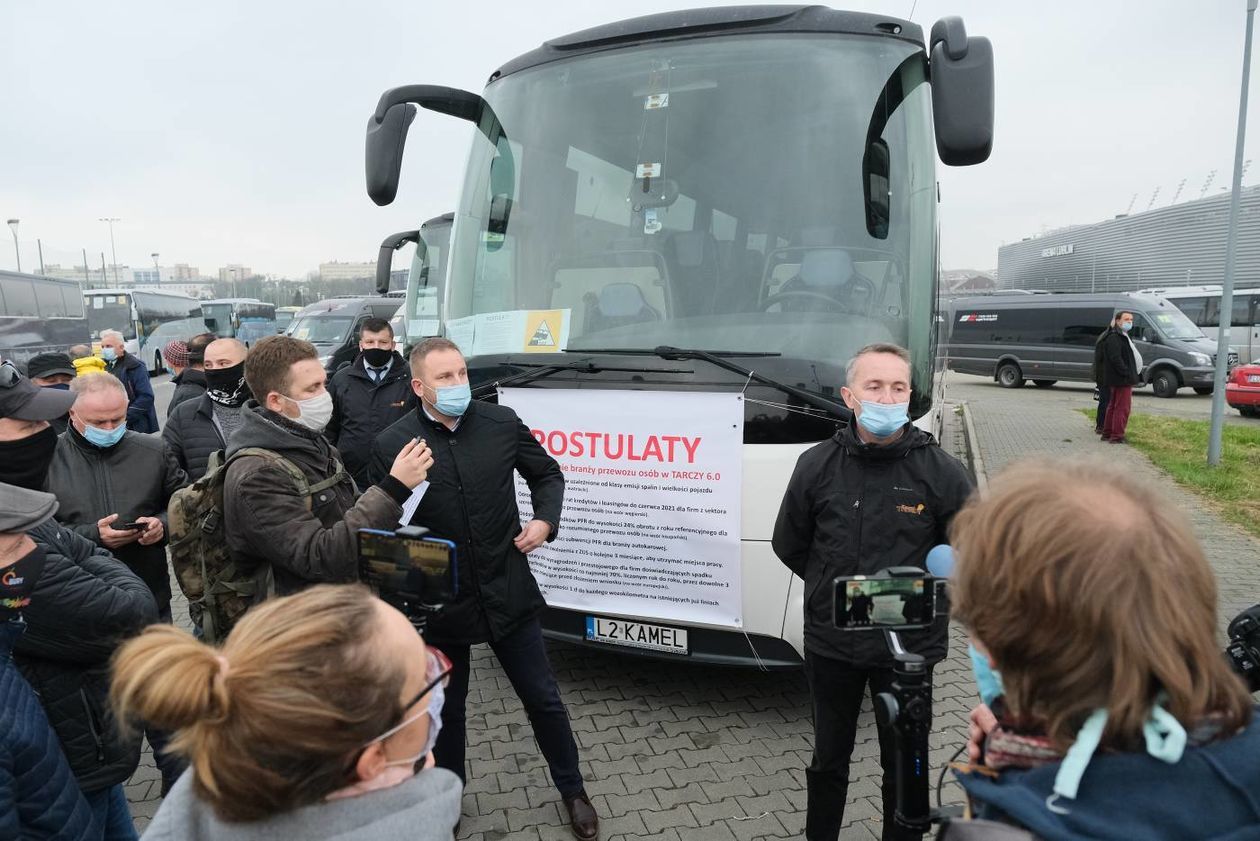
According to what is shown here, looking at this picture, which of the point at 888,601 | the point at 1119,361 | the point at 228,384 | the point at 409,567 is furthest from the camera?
the point at 1119,361

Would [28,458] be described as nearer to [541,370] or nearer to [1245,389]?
[541,370]

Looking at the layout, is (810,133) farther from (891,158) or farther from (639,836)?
(639,836)

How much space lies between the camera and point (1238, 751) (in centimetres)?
110

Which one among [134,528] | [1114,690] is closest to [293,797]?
[1114,690]

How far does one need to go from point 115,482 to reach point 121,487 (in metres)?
0.03

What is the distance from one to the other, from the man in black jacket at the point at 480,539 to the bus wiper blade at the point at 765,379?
0.86 m

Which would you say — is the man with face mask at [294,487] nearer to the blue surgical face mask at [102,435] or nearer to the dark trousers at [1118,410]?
the blue surgical face mask at [102,435]

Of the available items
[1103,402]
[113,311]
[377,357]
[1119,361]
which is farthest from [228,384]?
[113,311]

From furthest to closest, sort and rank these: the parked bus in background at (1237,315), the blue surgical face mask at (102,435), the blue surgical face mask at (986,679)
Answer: the parked bus in background at (1237,315) → the blue surgical face mask at (102,435) → the blue surgical face mask at (986,679)

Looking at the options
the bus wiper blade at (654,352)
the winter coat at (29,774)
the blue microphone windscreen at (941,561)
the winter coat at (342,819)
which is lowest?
the winter coat at (29,774)

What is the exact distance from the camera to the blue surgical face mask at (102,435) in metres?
3.40

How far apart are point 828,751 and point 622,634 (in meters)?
1.38

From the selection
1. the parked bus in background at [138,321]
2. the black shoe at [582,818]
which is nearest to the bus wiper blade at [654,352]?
the black shoe at [582,818]

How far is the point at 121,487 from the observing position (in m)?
3.42
